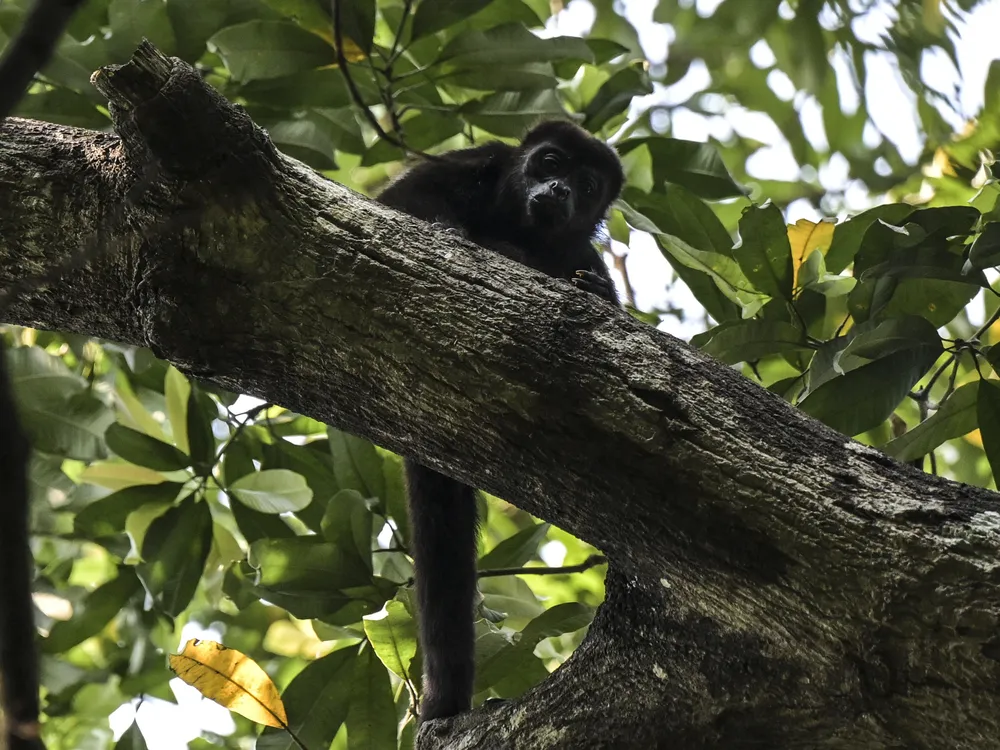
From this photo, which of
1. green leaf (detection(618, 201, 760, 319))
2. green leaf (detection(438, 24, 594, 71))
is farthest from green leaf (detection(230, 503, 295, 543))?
green leaf (detection(438, 24, 594, 71))

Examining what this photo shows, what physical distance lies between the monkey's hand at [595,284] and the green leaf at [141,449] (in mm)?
1310

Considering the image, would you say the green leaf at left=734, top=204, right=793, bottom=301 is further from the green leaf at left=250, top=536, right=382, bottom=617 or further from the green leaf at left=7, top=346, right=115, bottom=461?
the green leaf at left=7, top=346, right=115, bottom=461

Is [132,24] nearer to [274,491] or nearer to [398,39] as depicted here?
[398,39]

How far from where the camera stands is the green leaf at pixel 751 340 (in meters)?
2.43

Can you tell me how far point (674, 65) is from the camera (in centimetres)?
505

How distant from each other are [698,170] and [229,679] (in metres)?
2.12

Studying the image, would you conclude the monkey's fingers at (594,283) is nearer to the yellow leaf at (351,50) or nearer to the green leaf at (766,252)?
the green leaf at (766,252)

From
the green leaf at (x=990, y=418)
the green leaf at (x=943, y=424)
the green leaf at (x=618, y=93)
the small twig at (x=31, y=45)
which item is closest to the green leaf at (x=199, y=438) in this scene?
the green leaf at (x=618, y=93)

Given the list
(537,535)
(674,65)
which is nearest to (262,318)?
(537,535)

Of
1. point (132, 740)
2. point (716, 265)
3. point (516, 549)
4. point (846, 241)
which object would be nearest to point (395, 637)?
point (516, 549)

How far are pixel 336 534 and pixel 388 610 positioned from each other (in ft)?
1.19

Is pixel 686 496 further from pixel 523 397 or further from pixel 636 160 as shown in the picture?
pixel 636 160

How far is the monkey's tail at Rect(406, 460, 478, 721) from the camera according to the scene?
7.82ft

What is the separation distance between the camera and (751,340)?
2453 millimetres
